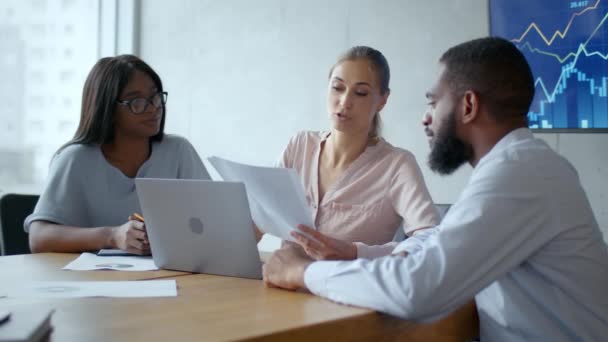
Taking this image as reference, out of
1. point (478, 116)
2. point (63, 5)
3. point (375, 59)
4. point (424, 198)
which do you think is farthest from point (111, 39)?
point (478, 116)

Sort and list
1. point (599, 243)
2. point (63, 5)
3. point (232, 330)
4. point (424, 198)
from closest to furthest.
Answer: point (232, 330) → point (599, 243) → point (424, 198) → point (63, 5)

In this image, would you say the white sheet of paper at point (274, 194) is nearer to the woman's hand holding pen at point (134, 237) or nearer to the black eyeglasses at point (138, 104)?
the woman's hand holding pen at point (134, 237)

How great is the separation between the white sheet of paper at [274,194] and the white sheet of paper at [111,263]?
0.32 meters

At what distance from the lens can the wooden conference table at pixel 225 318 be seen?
3.45 feet

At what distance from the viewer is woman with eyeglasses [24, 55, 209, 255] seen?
217 cm

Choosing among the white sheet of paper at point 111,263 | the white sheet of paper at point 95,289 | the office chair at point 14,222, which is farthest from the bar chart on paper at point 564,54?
the office chair at point 14,222

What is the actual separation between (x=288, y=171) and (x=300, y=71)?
229cm

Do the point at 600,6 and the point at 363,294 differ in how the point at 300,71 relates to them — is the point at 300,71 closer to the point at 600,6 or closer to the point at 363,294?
the point at 600,6

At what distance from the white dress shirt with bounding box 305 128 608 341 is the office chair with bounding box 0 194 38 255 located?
1.36 metres

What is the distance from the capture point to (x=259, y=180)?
159 cm

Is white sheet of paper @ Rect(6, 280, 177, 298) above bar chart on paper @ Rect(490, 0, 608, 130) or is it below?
below

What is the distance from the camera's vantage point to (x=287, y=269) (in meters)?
1.46

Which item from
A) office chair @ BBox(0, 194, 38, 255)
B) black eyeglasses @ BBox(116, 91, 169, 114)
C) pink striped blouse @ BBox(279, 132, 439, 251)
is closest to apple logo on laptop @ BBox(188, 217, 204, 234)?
pink striped blouse @ BBox(279, 132, 439, 251)

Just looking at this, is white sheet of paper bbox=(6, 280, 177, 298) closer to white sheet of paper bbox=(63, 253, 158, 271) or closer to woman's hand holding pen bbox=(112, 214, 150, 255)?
white sheet of paper bbox=(63, 253, 158, 271)
